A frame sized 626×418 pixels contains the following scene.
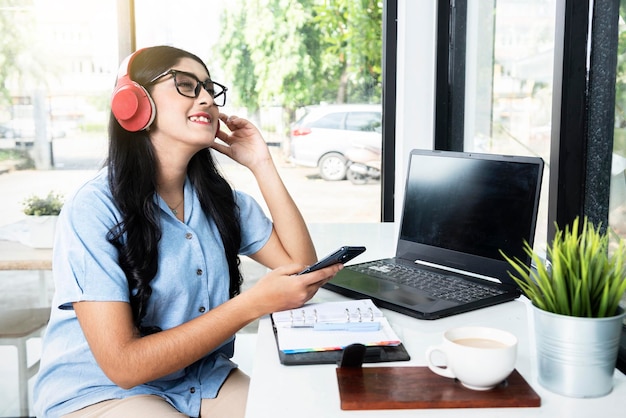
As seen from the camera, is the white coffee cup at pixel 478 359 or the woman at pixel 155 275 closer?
the white coffee cup at pixel 478 359

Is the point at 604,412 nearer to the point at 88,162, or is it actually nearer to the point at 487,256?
the point at 487,256

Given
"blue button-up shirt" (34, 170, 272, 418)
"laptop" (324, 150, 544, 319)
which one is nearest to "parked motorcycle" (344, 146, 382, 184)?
"laptop" (324, 150, 544, 319)

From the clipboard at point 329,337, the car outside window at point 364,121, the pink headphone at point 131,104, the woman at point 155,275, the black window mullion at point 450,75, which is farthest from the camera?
the car outside window at point 364,121

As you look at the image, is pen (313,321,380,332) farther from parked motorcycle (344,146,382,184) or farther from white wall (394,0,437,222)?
parked motorcycle (344,146,382,184)

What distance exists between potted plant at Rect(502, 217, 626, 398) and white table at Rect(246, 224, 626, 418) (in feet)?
0.10

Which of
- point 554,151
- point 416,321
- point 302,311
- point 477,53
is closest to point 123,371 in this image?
point 302,311

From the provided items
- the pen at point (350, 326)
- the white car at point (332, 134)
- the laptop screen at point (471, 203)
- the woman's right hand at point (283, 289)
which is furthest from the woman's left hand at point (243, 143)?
the white car at point (332, 134)

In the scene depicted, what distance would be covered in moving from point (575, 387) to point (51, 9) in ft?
9.56

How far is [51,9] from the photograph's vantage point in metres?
3.12

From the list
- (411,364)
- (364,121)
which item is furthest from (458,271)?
(364,121)

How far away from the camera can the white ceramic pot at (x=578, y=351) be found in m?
0.87

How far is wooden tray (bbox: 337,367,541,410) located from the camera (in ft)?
2.88

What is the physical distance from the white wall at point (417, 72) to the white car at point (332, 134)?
0.76 m

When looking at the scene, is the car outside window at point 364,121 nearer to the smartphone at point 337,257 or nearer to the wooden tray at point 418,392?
the smartphone at point 337,257
